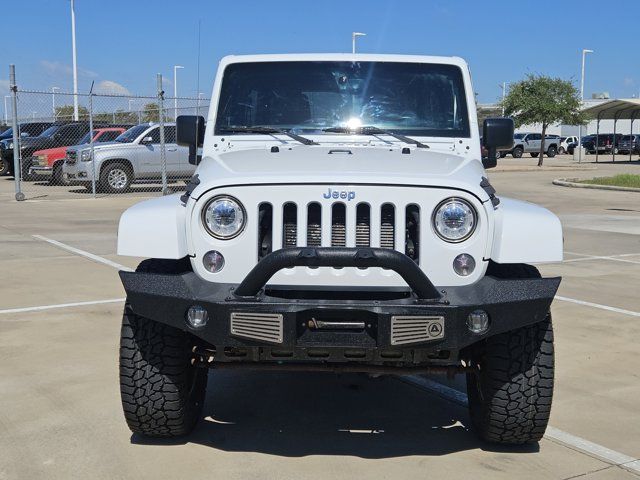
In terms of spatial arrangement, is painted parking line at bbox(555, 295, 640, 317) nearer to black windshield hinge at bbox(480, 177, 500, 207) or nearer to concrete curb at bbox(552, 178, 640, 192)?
black windshield hinge at bbox(480, 177, 500, 207)

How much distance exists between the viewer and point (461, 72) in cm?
527

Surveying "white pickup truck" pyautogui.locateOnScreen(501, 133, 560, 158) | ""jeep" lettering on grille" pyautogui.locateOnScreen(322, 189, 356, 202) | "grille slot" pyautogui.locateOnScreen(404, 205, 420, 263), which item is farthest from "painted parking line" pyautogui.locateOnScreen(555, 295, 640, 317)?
"white pickup truck" pyautogui.locateOnScreen(501, 133, 560, 158)

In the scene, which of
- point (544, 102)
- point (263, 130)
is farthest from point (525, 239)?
point (544, 102)

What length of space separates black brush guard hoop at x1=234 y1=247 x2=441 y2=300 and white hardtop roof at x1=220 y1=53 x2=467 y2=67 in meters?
2.16

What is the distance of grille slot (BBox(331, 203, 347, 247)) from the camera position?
3.84 metres

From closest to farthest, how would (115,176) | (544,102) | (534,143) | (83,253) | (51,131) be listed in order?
(83,253), (115,176), (51,131), (544,102), (534,143)

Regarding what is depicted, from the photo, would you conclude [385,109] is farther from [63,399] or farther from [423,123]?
[63,399]

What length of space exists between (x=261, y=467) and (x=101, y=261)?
6619 mm

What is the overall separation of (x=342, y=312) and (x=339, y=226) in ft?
1.62

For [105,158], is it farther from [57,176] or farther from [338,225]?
[338,225]

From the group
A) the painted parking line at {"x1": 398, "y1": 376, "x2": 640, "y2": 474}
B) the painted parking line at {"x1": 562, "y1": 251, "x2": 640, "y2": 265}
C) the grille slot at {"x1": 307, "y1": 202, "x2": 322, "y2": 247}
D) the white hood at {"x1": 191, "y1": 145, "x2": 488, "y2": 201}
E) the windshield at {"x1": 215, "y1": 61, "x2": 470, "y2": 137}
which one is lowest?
the painted parking line at {"x1": 562, "y1": 251, "x2": 640, "y2": 265}

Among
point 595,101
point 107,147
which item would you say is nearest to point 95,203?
point 107,147

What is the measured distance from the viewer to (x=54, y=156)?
75.0ft

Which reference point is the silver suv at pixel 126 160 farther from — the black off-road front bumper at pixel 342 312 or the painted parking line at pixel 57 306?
the black off-road front bumper at pixel 342 312
